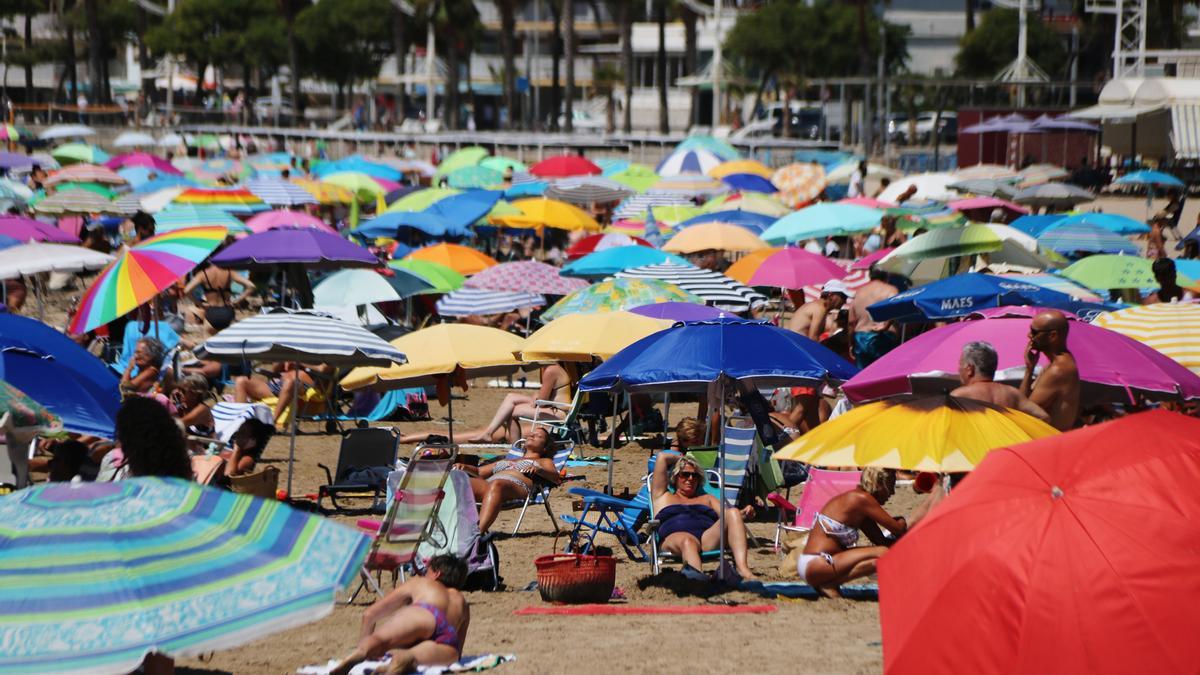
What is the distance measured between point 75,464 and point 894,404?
4484 millimetres

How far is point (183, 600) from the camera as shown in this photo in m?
4.21

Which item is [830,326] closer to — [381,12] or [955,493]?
[955,493]

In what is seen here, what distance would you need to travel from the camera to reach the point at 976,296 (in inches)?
447

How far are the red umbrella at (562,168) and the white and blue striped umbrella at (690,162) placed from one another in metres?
1.48

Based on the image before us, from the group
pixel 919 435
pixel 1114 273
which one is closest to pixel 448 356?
pixel 919 435

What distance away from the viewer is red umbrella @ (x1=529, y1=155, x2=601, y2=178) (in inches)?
1196

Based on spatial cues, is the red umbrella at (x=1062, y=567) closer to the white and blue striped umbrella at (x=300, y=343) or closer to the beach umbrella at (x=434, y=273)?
the white and blue striped umbrella at (x=300, y=343)

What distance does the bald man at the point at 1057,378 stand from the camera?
7141 mm

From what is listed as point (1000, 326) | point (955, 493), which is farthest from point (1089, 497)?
point (1000, 326)

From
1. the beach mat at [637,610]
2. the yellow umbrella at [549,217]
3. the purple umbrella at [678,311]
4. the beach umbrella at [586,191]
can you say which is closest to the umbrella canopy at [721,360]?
the beach mat at [637,610]

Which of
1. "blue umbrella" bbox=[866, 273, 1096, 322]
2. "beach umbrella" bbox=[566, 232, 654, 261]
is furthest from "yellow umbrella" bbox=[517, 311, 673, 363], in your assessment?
"beach umbrella" bbox=[566, 232, 654, 261]

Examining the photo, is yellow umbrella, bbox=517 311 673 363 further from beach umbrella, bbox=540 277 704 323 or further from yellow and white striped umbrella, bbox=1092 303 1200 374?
yellow and white striped umbrella, bbox=1092 303 1200 374

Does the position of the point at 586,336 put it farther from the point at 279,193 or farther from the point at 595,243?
the point at 279,193

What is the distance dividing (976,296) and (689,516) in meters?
3.78
